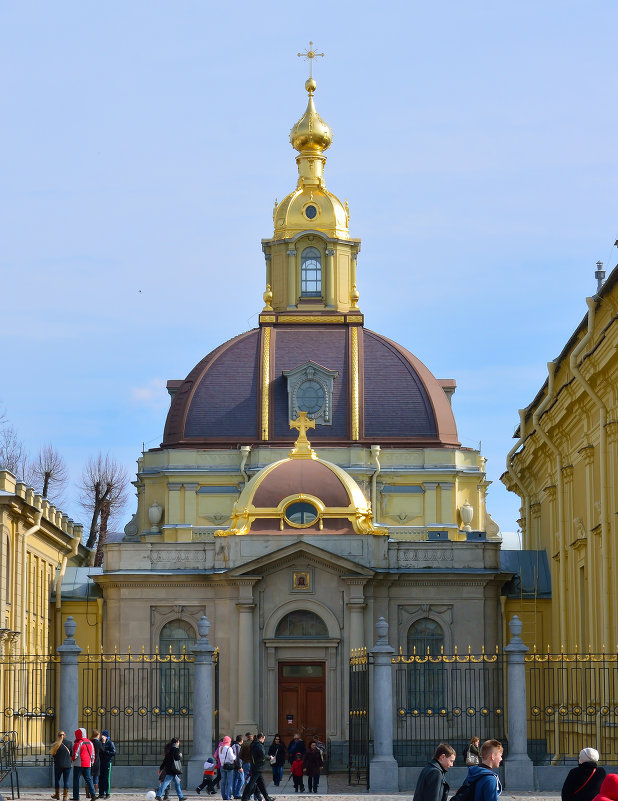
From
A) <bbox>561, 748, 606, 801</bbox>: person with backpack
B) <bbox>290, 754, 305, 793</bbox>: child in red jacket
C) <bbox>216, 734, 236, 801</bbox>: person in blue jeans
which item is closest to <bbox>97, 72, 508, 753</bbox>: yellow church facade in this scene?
<bbox>290, 754, 305, 793</bbox>: child in red jacket

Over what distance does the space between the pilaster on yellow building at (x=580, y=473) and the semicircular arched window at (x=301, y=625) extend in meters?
6.59

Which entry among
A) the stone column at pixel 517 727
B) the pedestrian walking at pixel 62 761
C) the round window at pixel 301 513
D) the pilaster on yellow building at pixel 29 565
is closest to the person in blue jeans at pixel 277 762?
the pilaster on yellow building at pixel 29 565

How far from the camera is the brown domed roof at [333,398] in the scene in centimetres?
6362

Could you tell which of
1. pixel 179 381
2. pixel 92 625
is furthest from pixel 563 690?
pixel 179 381

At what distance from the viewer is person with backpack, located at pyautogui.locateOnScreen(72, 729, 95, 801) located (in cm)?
3064

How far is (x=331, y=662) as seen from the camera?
4859 centimetres

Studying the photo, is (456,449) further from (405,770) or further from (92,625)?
(405,770)

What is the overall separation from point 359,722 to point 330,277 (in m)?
35.3

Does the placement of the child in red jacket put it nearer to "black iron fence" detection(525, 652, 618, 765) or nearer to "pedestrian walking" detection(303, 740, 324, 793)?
"pedestrian walking" detection(303, 740, 324, 793)

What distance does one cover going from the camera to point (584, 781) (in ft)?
55.6

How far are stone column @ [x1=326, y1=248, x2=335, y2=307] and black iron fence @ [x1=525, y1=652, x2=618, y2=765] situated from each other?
28.8 meters

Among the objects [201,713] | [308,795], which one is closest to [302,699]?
[201,713]

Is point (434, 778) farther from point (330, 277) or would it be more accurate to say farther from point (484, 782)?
point (330, 277)

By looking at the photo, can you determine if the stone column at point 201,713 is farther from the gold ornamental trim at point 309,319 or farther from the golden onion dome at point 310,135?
the golden onion dome at point 310,135
